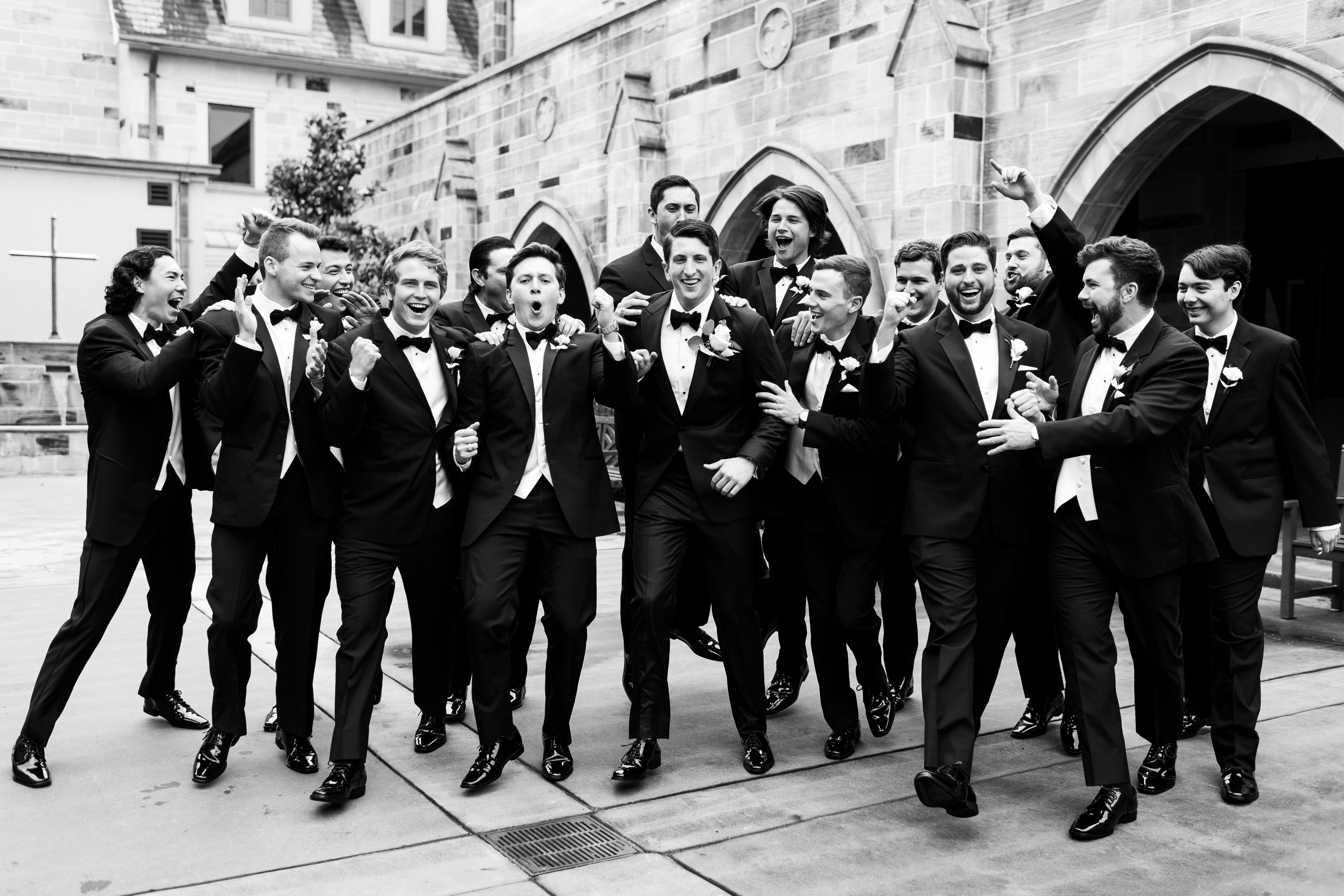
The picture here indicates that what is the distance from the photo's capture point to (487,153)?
713 inches

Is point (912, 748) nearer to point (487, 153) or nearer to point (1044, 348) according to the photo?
point (1044, 348)

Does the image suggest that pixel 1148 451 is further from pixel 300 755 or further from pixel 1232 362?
pixel 300 755

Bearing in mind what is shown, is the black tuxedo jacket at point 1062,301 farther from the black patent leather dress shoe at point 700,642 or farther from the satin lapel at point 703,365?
the black patent leather dress shoe at point 700,642

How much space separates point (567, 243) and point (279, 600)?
11968mm

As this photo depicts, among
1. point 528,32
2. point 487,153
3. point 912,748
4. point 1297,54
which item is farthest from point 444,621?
point 528,32

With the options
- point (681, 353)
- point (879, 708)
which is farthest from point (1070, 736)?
point (681, 353)

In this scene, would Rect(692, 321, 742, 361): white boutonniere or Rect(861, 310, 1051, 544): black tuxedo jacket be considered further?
Rect(692, 321, 742, 361): white boutonniere

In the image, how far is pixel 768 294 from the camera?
5754 mm

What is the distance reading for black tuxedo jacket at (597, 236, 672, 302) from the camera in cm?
588

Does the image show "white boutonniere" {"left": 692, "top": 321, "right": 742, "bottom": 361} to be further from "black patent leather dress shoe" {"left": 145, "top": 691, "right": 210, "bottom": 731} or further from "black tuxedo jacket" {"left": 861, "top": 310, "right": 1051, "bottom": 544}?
"black patent leather dress shoe" {"left": 145, "top": 691, "right": 210, "bottom": 731}

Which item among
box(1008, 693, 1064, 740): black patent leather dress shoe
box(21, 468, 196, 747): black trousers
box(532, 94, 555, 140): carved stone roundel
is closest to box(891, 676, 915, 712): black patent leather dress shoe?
box(1008, 693, 1064, 740): black patent leather dress shoe

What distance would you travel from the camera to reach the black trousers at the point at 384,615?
177 inches

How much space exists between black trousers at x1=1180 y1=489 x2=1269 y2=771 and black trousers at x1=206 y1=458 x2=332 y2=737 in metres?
3.26

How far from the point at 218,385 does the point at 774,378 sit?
2.05 metres
